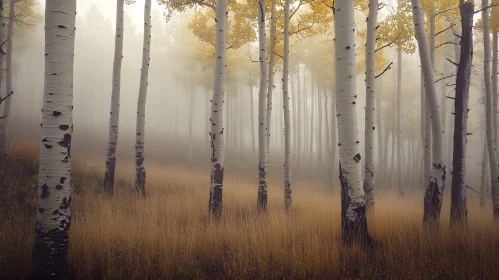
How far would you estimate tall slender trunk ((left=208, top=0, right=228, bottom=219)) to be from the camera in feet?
17.5

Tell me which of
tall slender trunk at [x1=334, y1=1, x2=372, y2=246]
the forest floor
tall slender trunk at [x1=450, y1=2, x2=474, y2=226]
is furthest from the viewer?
tall slender trunk at [x1=450, y1=2, x2=474, y2=226]

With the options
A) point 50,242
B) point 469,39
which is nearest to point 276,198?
point 469,39

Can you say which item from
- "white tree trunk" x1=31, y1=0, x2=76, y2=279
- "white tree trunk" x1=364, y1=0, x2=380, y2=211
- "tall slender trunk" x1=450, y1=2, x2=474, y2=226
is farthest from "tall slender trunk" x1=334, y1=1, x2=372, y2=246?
"white tree trunk" x1=31, y1=0, x2=76, y2=279

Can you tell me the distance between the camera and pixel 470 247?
346 centimetres

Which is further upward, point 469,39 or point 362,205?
point 469,39

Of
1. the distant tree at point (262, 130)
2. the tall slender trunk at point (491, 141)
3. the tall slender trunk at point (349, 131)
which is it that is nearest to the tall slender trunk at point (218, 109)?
the distant tree at point (262, 130)

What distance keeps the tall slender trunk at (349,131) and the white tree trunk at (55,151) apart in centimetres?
320

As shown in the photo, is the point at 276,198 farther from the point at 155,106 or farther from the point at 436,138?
the point at 155,106

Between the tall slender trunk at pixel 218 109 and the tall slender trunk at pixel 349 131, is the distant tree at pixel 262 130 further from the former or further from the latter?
the tall slender trunk at pixel 349 131

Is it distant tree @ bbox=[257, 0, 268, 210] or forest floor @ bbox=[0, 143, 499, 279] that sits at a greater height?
distant tree @ bbox=[257, 0, 268, 210]

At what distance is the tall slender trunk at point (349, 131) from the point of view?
3.56 metres

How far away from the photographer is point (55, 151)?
8.82 feet

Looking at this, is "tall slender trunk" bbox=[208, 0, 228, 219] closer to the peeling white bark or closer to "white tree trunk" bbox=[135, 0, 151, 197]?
the peeling white bark

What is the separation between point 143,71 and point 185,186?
3.77 m
